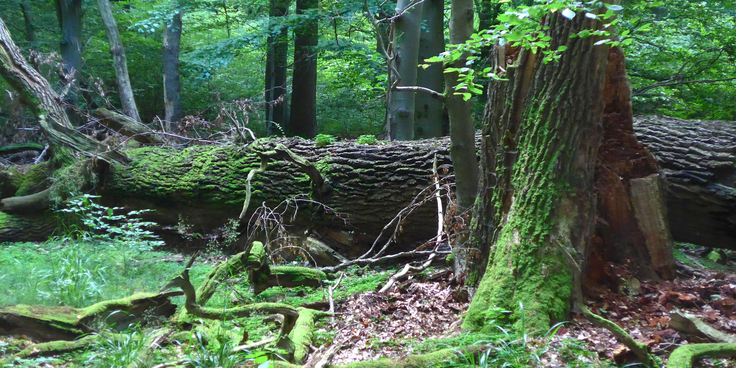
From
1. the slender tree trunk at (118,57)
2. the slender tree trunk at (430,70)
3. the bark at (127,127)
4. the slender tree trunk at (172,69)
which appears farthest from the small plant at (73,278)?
the slender tree trunk at (172,69)

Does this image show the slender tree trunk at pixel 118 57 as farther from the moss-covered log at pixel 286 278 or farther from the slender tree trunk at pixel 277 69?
the moss-covered log at pixel 286 278

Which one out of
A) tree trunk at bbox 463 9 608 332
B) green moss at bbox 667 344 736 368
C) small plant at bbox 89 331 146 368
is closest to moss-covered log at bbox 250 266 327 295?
small plant at bbox 89 331 146 368

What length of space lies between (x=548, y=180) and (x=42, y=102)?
7843mm

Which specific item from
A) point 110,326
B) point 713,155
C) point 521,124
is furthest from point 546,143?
point 110,326

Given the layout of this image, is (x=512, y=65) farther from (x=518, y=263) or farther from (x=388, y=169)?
(x=388, y=169)

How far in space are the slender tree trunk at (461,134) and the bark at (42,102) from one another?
5.37m

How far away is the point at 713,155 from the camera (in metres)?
4.46

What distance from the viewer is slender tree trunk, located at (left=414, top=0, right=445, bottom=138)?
863 cm

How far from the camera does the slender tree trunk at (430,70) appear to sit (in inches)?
340

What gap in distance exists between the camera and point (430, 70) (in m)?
8.70

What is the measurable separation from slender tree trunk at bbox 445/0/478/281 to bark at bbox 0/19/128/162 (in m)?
5.37

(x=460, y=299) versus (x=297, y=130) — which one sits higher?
(x=297, y=130)

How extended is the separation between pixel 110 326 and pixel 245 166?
3.24 metres

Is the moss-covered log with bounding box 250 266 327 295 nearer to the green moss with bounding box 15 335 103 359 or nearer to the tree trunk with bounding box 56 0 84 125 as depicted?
the green moss with bounding box 15 335 103 359
